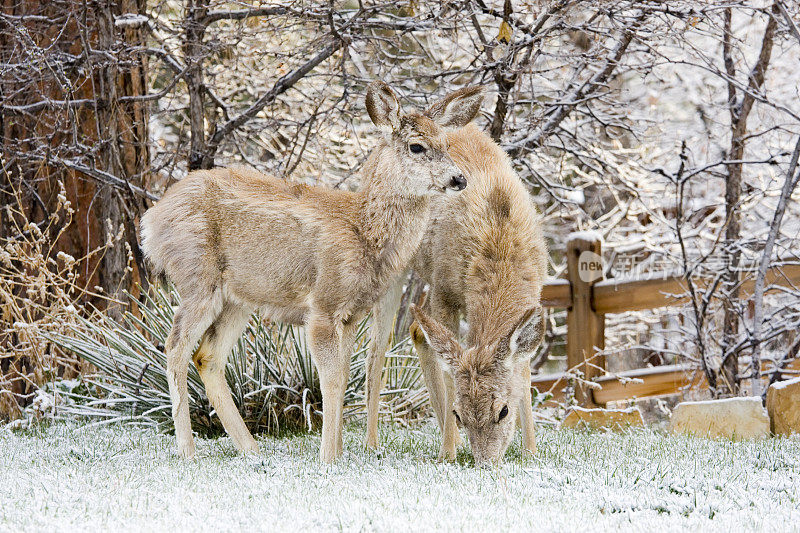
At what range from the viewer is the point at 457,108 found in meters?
5.69

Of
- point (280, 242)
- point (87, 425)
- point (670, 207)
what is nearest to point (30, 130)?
point (87, 425)

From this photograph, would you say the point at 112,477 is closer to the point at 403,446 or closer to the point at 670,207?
the point at 403,446

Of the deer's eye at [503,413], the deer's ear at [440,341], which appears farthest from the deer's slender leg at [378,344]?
the deer's eye at [503,413]

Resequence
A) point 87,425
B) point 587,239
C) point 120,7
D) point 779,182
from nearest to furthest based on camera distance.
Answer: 1. point 87,425
2. point 120,7
3. point 587,239
4. point 779,182

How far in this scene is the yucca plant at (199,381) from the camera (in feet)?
22.8

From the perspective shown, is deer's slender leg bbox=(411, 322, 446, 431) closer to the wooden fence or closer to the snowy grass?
the snowy grass

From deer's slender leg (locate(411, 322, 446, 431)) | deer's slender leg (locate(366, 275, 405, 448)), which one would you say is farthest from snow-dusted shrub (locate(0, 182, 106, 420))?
deer's slender leg (locate(411, 322, 446, 431))

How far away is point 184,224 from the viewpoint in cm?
581

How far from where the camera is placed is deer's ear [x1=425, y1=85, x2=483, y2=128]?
18.4ft

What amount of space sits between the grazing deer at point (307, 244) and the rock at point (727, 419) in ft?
9.39

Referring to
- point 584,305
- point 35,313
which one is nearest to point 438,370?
point 584,305

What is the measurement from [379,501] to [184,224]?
2.42 metres

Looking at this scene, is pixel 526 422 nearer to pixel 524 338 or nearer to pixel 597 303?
pixel 524 338

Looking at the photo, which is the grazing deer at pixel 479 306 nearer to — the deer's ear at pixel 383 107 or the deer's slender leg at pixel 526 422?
the deer's slender leg at pixel 526 422
